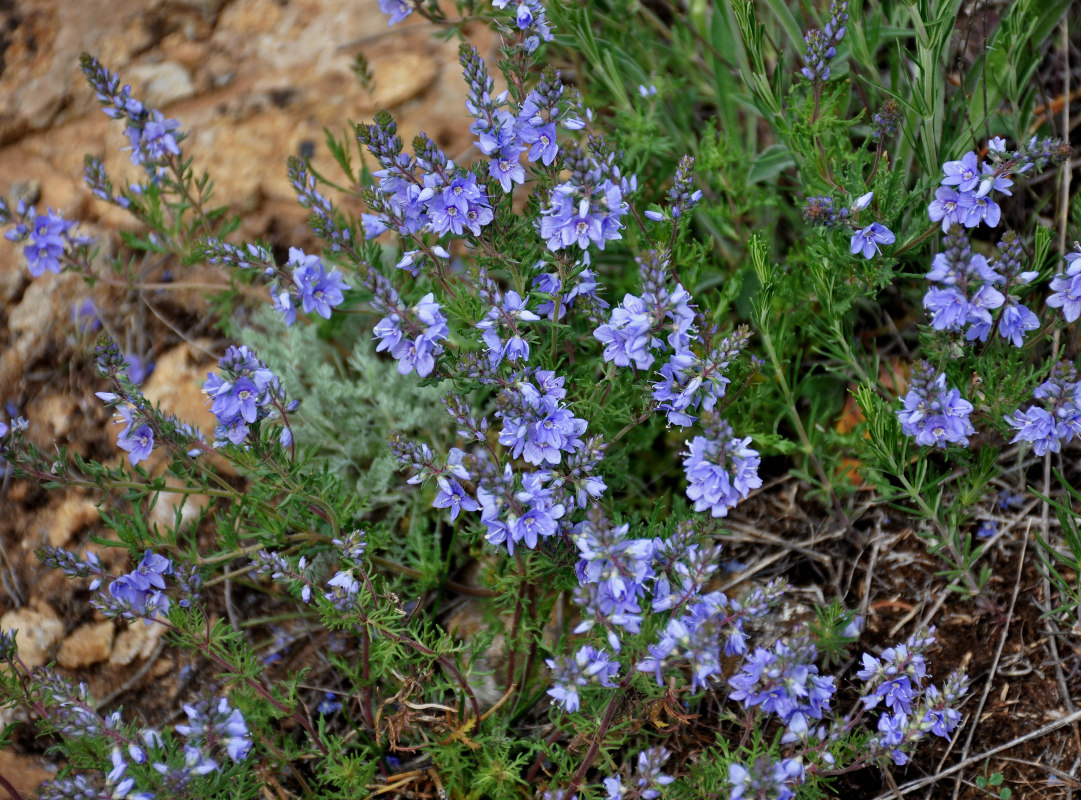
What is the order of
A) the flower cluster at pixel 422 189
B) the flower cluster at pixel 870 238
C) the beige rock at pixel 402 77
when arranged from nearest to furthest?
the flower cluster at pixel 422 189 → the flower cluster at pixel 870 238 → the beige rock at pixel 402 77

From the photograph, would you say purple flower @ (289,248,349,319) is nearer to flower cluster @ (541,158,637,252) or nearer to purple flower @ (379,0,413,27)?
flower cluster @ (541,158,637,252)

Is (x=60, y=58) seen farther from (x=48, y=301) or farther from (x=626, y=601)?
(x=626, y=601)

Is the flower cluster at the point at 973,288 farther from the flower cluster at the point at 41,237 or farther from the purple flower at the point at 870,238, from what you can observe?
the flower cluster at the point at 41,237

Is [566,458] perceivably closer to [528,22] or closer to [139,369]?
[528,22]

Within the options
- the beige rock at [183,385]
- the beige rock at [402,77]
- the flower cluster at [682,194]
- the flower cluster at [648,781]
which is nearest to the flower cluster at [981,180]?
the flower cluster at [682,194]

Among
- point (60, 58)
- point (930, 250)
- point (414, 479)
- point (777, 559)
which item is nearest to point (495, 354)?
point (414, 479)

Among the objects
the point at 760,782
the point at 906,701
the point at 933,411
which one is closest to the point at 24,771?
the point at 760,782

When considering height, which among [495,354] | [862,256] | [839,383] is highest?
[495,354]
